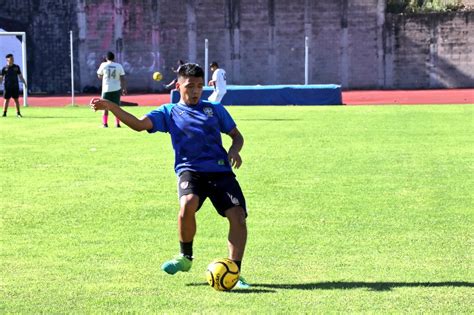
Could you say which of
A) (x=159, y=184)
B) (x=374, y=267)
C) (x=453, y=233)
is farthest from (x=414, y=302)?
(x=159, y=184)

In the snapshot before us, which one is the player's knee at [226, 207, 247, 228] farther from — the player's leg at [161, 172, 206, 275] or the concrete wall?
the concrete wall

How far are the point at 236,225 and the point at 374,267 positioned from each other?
1255 mm

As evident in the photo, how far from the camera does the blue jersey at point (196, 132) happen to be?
7.88 m

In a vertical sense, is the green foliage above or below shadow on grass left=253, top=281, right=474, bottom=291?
above

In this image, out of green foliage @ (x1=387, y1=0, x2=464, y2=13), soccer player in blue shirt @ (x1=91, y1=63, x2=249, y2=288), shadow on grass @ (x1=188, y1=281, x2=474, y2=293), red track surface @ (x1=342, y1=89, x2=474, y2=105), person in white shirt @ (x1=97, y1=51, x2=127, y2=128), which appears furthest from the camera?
green foliage @ (x1=387, y1=0, x2=464, y2=13)

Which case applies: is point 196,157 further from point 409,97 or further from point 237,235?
point 409,97

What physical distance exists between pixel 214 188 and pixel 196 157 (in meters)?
0.31

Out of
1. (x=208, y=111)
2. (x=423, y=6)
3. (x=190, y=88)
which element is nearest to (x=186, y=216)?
(x=208, y=111)

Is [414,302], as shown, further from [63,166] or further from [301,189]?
[63,166]

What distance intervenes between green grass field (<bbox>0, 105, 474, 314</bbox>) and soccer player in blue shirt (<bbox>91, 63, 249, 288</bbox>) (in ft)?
1.25

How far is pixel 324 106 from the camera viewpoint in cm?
3606

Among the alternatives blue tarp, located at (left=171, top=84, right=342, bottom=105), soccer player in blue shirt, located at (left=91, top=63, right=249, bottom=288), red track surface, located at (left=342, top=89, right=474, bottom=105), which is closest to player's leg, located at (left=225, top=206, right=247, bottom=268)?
soccer player in blue shirt, located at (left=91, top=63, right=249, bottom=288)

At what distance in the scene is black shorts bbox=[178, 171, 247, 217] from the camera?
25.3ft

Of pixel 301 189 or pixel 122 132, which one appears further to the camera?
pixel 122 132
